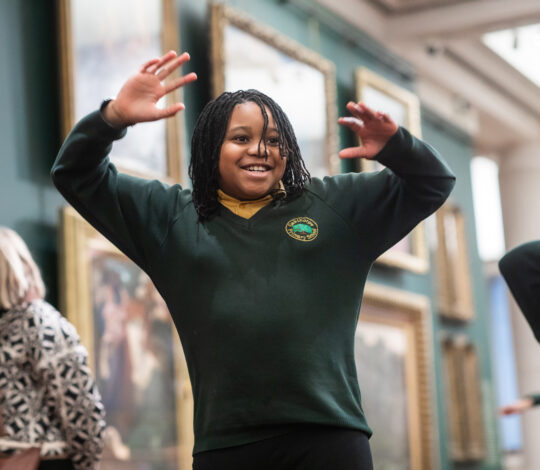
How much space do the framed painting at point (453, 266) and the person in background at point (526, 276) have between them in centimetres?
815

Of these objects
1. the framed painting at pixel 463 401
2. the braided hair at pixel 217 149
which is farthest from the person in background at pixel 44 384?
the framed painting at pixel 463 401

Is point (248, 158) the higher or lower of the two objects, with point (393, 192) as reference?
higher

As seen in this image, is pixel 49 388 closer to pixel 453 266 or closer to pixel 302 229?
pixel 302 229

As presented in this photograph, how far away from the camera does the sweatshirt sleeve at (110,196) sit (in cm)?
304

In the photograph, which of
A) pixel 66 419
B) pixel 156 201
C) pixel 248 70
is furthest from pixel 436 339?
pixel 156 201

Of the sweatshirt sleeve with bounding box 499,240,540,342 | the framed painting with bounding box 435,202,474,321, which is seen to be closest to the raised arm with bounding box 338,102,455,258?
the sweatshirt sleeve with bounding box 499,240,540,342

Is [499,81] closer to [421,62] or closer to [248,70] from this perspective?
[421,62]

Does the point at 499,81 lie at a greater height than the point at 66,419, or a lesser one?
greater

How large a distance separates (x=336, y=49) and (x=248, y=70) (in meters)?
2.06

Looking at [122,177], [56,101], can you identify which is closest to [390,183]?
[122,177]

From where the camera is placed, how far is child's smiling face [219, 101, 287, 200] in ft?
9.98

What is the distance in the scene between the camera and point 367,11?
36.0ft

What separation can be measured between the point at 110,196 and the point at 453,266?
1037cm

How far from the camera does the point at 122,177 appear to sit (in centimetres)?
316
